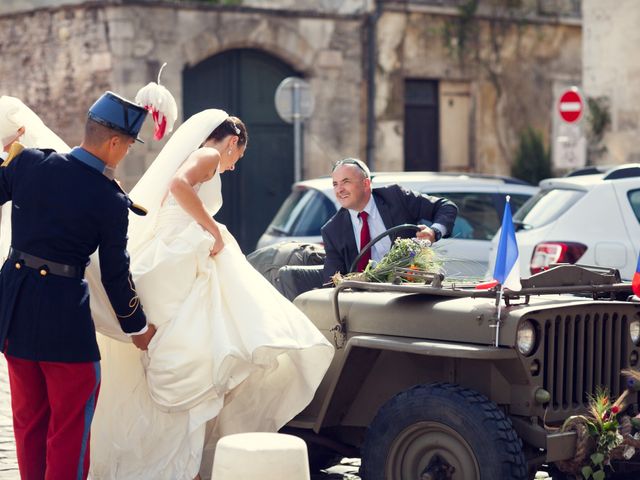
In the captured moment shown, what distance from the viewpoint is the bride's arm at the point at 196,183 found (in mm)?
6902

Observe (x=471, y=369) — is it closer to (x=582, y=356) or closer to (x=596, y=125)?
(x=582, y=356)

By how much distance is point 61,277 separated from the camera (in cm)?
584

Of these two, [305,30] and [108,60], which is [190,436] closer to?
[108,60]

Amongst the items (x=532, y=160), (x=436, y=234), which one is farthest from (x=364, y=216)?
(x=532, y=160)

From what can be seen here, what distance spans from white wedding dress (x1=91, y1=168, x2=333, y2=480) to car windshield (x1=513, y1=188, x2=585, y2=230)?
5.01 m

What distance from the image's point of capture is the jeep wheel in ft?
19.3

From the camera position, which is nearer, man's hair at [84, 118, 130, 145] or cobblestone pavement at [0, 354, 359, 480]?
man's hair at [84, 118, 130, 145]

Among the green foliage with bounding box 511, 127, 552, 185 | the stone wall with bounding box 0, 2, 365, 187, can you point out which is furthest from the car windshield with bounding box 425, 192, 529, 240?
the green foliage with bounding box 511, 127, 552, 185

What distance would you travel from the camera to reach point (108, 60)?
21969 mm

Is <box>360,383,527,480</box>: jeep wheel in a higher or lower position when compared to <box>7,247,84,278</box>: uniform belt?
lower

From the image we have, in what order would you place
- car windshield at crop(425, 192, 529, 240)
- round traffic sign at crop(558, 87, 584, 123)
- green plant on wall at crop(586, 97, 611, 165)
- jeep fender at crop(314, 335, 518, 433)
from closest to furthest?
1. jeep fender at crop(314, 335, 518, 433)
2. car windshield at crop(425, 192, 529, 240)
3. round traffic sign at crop(558, 87, 584, 123)
4. green plant on wall at crop(586, 97, 611, 165)

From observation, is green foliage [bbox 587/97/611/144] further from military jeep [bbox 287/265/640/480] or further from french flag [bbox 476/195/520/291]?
french flag [bbox 476/195/520/291]

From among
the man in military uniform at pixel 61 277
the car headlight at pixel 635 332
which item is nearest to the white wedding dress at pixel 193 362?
the man in military uniform at pixel 61 277

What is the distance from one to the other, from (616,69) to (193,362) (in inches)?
606
